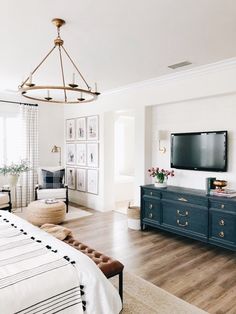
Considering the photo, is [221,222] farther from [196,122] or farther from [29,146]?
[29,146]

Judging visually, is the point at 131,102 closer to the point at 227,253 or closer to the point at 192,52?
the point at 192,52

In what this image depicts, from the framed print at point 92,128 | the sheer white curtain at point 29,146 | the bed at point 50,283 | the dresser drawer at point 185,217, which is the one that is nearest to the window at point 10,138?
the sheer white curtain at point 29,146

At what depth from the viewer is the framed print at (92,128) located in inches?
242

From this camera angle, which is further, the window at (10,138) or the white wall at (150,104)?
the window at (10,138)

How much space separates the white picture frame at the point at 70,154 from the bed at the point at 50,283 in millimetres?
4671

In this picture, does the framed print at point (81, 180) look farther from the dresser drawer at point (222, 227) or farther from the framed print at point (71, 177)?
the dresser drawer at point (222, 227)

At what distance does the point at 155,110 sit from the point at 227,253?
2786 millimetres

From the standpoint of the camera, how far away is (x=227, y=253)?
3709 millimetres

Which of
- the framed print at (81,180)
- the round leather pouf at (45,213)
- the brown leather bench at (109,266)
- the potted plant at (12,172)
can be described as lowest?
the round leather pouf at (45,213)

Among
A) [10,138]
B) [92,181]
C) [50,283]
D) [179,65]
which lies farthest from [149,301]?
[10,138]

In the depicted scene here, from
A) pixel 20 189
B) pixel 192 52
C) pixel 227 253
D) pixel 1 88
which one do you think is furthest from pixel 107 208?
pixel 192 52

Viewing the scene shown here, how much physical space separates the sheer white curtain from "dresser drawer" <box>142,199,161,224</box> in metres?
3.18

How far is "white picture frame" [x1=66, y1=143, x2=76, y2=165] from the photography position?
6883mm

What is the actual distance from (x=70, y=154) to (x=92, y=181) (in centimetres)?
116
